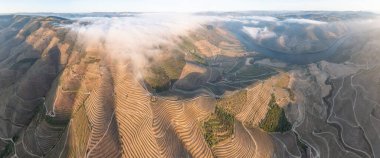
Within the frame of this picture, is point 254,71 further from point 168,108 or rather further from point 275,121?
point 168,108

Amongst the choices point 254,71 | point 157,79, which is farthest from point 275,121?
point 254,71

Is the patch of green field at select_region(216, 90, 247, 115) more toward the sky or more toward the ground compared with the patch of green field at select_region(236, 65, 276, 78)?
more toward the sky

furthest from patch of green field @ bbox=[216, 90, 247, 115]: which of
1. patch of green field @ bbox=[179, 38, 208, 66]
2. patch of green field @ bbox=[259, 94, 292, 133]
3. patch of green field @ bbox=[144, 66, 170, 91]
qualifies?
patch of green field @ bbox=[179, 38, 208, 66]

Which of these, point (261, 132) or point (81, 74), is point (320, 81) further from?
point (81, 74)

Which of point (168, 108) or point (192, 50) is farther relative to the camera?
point (192, 50)

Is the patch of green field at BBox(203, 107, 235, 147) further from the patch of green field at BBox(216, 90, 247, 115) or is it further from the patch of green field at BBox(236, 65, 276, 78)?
the patch of green field at BBox(236, 65, 276, 78)

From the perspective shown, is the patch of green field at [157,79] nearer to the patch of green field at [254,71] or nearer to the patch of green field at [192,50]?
the patch of green field at [254,71]
